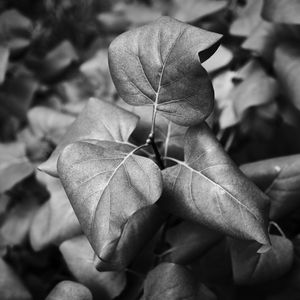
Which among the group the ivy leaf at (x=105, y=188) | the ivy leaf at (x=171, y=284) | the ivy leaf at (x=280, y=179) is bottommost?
the ivy leaf at (x=171, y=284)

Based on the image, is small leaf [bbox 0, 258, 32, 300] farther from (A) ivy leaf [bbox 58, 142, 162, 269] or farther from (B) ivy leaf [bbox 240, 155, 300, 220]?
(B) ivy leaf [bbox 240, 155, 300, 220]

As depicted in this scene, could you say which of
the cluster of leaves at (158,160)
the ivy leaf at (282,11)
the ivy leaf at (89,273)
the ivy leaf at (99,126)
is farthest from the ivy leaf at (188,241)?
the ivy leaf at (282,11)

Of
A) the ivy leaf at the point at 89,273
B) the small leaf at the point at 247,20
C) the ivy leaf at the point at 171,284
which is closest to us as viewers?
the ivy leaf at the point at 171,284

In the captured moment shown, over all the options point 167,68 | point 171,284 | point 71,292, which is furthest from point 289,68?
point 71,292

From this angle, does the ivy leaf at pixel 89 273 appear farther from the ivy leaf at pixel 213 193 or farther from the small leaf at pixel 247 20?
the small leaf at pixel 247 20

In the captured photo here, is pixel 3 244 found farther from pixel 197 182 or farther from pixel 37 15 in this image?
pixel 37 15

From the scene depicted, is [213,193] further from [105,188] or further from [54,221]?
[54,221]

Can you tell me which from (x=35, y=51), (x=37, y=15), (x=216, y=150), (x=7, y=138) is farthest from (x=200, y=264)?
(x=37, y=15)

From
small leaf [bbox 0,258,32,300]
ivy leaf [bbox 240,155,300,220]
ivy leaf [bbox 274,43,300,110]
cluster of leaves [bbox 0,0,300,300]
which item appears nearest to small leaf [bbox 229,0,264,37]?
cluster of leaves [bbox 0,0,300,300]
